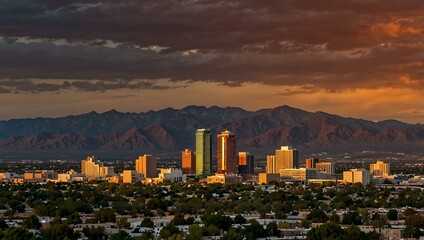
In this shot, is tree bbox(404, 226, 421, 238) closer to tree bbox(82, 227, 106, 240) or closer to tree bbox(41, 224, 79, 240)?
tree bbox(82, 227, 106, 240)

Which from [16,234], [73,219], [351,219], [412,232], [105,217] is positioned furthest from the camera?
[105,217]

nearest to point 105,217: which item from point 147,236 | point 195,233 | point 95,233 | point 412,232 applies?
point 95,233

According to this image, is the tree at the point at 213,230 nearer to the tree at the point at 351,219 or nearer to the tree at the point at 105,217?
the tree at the point at 351,219

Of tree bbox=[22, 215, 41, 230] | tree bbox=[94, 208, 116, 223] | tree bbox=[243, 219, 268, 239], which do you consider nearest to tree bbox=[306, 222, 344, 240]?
tree bbox=[243, 219, 268, 239]

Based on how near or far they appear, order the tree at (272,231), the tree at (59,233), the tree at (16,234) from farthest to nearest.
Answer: the tree at (272,231) < the tree at (59,233) < the tree at (16,234)

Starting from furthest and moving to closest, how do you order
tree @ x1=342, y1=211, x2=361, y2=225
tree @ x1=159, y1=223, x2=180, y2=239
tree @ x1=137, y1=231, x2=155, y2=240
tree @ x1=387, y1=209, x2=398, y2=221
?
1. tree @ x1=387, y1=209, x2=398, y2=221
2. tree @ x1=342, y1=211, x2=361, y2=225
3. tree @ x1=159, y1=223, x2=180, y2=239
4. tree @ x1=137, y1=231, x2=155, y2=240

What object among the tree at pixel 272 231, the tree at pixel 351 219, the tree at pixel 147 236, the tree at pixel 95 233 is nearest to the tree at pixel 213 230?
the tree at pixel 272 231

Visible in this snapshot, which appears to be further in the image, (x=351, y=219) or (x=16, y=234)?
(x=351, y=219)

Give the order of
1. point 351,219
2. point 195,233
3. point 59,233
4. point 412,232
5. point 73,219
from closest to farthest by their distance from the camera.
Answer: point 195,233, point 59,233, point 412,232, point 73,219, point 351,219

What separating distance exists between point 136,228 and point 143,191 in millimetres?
73512

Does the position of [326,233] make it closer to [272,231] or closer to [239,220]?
[272,231]

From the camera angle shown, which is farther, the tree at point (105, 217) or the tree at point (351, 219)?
the tree at point (105, 217)

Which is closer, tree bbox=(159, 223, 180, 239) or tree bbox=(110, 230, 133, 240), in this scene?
tree bbox=(110, 230, 133, 240)

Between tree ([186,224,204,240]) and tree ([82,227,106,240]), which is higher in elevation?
tree ([186,224,204,240])
